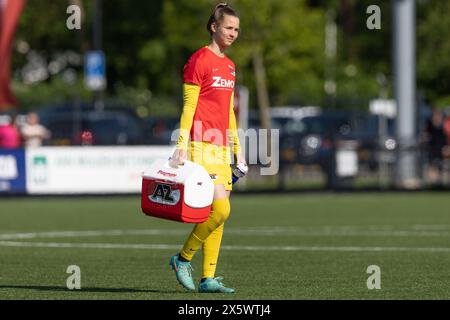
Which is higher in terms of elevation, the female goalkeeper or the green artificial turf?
the female goalkeeper

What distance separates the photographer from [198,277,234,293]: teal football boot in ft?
39.8

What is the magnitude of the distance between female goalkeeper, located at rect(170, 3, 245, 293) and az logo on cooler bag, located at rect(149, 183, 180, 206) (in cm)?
25

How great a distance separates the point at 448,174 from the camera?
34531 millimetres

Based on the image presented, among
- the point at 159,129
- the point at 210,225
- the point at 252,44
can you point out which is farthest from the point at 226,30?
the point at 252,44

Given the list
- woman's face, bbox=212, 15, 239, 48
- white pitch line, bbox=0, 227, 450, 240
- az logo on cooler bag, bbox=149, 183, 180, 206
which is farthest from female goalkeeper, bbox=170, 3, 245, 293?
white pitch line, bbox=0, 227, 450, 240

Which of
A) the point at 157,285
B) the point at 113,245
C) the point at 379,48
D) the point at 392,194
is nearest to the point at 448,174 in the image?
the point at 392,194

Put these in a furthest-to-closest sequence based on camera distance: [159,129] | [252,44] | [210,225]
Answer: [252,44]
[159,129]
[210,225]

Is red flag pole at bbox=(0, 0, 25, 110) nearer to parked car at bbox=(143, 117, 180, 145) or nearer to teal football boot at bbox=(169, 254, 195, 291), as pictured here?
parked car at bbox=(143, 117, 180, 145)

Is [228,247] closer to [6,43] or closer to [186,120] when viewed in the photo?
[186,120]

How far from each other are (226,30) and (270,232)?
9011 millimetres

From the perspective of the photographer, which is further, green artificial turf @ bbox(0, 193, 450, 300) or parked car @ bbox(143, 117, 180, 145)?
parked car @ bbox(143, 117, 180, 145)

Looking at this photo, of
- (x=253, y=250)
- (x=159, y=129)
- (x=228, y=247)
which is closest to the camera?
(x=253, y=250)

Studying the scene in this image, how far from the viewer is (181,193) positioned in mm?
11844

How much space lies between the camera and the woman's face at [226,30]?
11953 millimetres
